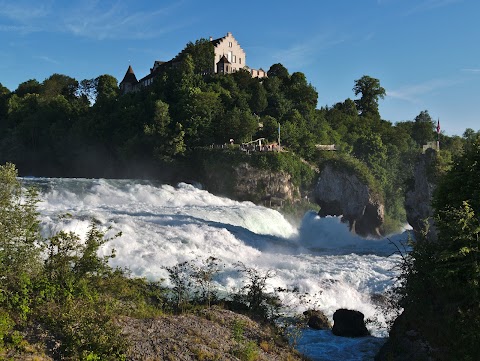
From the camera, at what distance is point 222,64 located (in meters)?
Result: 71.4

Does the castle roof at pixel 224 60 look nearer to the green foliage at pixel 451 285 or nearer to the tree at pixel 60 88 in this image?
the tree at pixel 60 88

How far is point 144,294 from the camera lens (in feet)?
49.1

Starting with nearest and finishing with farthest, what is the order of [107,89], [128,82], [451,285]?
[451,285]
[107,89]
[128,82]

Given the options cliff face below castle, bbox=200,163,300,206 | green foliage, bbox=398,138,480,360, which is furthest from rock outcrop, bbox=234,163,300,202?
green foliage, bbox=398,138,480,360

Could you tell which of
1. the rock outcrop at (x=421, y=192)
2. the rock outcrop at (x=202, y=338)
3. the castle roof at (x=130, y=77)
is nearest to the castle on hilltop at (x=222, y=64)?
the castle roof at (x=130, y=77)

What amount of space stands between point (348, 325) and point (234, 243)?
12450 mm

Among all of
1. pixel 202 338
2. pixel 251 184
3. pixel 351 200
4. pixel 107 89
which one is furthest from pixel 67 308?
pixel 107 89

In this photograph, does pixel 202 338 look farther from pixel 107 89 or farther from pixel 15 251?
pixel 107 89

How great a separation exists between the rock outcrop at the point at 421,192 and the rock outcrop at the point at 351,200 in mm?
7734

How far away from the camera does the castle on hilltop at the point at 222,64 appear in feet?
236

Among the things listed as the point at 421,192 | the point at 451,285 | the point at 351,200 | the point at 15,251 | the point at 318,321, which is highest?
the point at 421,192

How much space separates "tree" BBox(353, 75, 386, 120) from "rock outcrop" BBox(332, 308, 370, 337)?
76.3 metres

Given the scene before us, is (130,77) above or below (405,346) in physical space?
above

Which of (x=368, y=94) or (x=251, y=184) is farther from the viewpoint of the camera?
A: (x=368, y=94)
